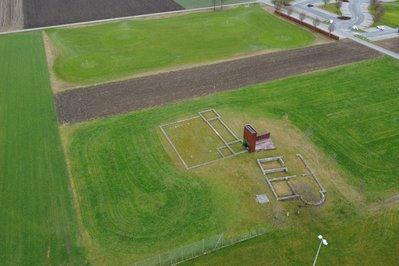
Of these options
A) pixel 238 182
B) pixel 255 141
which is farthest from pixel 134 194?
pixel 255 141

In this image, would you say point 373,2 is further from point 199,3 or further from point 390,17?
point 199,3

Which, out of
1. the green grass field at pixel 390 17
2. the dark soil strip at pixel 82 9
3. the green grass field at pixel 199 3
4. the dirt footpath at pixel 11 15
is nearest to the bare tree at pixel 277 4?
the green grass field at pixel 199 3

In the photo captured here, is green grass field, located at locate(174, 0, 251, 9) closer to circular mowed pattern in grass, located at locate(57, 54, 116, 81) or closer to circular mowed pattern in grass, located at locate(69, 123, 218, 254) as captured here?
circular mowed pattern in grass, located at locate(57, 54, 116, 81)

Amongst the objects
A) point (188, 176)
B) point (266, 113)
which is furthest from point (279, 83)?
point (188, 176)

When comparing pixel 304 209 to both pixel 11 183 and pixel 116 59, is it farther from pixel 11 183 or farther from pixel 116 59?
pixel 116 59

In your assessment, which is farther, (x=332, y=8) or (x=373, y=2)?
(x=373, y=2)

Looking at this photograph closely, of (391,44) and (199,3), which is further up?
(199,3)

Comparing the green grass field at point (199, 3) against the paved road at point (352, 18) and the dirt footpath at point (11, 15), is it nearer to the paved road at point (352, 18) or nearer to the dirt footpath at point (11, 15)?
the paved road at point (352, 18)
